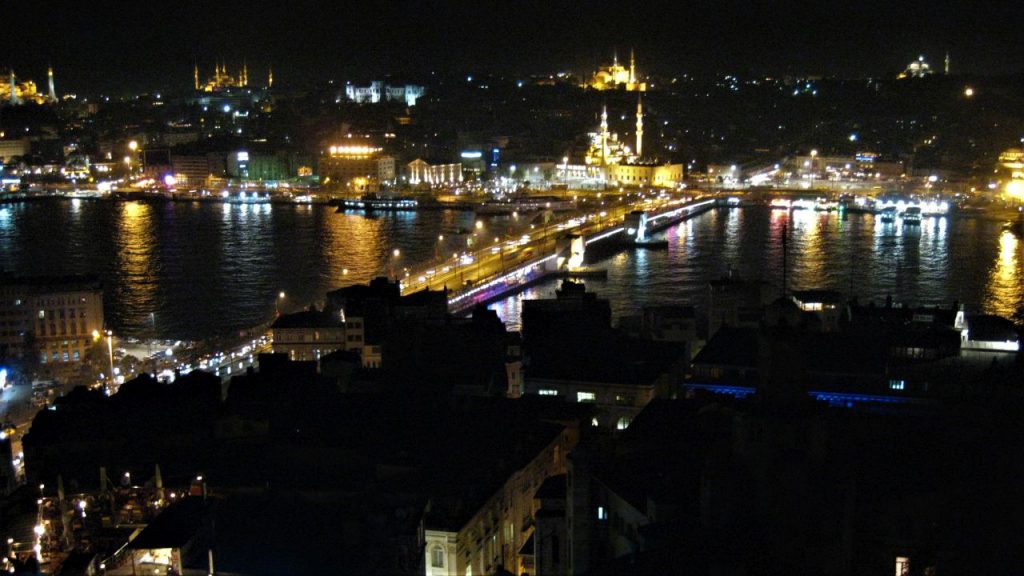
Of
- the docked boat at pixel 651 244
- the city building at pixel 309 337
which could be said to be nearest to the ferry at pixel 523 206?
the docked boat at pixel 651 244

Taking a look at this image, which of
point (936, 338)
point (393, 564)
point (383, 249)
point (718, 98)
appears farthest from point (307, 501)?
point (718, 98)

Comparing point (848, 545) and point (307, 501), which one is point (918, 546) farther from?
point (307, 501)

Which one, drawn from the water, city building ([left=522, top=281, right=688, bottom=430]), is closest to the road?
the water

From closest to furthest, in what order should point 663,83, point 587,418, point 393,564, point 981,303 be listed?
point 393,564, point 587,418, point 981,303, point 663,83

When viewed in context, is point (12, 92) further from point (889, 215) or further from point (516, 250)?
point (889, 215)

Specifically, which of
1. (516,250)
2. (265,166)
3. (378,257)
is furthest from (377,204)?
(516,250)

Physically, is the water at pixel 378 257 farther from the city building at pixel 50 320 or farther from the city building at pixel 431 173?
the city building at pixel 431 173
